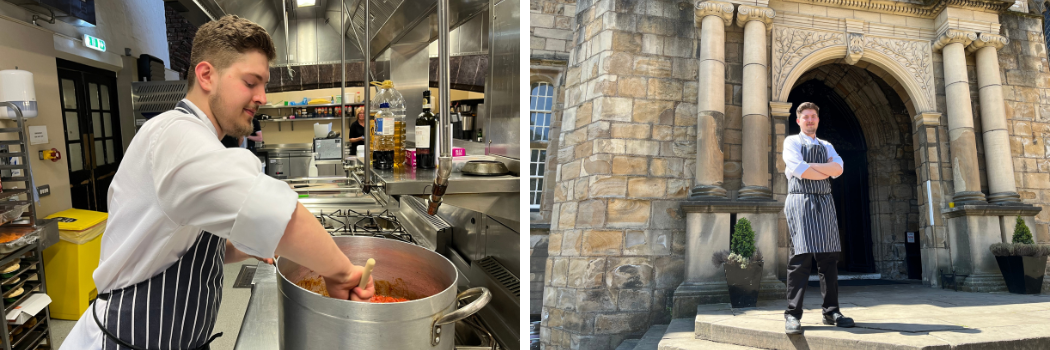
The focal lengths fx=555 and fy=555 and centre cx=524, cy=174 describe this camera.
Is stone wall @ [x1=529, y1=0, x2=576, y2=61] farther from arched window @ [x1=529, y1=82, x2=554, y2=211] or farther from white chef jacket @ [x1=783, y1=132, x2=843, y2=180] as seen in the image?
white chef jacket @ [x1=783, y1=132, x2=843, y2=180]

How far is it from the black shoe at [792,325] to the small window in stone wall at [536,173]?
110cm

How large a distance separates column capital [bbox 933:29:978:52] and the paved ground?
121 cm

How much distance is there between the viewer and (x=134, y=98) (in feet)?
16.5

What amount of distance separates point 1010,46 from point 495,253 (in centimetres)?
290

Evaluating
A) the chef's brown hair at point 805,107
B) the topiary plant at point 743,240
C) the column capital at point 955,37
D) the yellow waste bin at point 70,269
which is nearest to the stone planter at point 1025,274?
the column capital at point 955,37

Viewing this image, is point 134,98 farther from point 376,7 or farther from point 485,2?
point 485,2

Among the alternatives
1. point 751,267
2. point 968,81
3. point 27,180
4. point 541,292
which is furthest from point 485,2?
point 27,180

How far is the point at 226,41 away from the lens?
82 cm

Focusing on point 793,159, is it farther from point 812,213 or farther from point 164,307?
point 164,307

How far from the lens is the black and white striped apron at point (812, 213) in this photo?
92.2 inches

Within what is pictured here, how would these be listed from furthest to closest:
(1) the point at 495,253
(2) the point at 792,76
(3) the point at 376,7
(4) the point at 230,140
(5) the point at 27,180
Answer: (4) the point at 230,140
(5) the point at 27,180
(2) the point at 792,76
(3) the point at 376,7
(1) the point at 495,253

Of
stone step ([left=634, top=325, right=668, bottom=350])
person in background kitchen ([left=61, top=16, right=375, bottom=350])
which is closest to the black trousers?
stone step ([left=634, top=325, right=668, bottom=350])

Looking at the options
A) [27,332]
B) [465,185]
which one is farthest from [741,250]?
[27,332]

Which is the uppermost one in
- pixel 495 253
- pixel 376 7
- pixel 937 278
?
pixel 376 7
